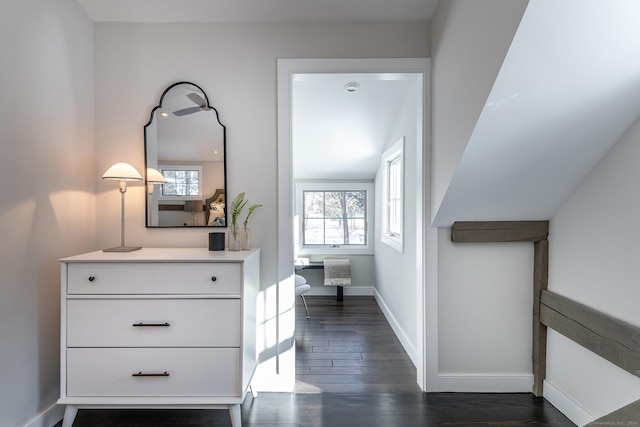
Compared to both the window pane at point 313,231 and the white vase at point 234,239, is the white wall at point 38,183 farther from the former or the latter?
the window pane at point 313,231

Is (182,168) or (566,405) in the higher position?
(182,168)

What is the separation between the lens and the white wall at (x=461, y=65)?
4.41 feet

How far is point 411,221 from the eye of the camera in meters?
2.83

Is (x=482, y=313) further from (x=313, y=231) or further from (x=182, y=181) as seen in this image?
(x=313, y=231)

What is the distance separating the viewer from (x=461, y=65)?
172cm

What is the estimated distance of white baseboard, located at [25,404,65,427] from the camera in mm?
1724

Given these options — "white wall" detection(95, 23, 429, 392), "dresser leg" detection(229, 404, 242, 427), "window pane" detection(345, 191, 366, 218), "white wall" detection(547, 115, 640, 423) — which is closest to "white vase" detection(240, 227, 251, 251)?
"white wall" detection(95, 23, 429, 392)

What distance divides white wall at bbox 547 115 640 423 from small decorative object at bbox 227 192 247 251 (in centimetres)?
197

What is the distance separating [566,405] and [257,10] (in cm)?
303

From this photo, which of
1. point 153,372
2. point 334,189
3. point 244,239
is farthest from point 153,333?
point 334,189

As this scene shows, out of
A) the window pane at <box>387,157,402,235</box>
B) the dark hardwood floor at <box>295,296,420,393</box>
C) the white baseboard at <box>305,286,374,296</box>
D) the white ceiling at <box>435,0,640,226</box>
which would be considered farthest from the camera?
the white baseboard at <box>305,286,374,296</box>

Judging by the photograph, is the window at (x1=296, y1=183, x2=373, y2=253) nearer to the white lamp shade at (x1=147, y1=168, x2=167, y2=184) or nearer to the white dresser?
the white lamp shade at (x1=147, y1=168, x2=167, y2=184)

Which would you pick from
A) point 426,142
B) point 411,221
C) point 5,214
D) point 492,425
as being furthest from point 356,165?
point 5,214

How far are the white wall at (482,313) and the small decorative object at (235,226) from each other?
1.33m
